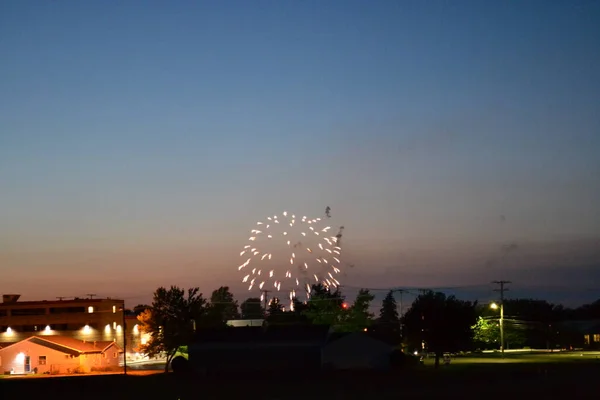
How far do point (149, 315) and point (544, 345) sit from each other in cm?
9035

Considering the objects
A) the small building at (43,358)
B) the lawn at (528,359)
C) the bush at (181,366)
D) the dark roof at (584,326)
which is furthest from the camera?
the dark roof at (584,326)

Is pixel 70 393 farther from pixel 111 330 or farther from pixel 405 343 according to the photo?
pixel 111 330

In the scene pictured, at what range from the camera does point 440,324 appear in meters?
101

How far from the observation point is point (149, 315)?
364 feet

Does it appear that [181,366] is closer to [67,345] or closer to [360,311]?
[67,345]

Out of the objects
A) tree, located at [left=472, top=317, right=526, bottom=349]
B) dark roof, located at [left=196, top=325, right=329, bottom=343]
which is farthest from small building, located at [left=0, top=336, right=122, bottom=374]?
tree, located at [left=472, top=317, right=526, bottom=349]

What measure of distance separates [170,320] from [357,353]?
110 feet

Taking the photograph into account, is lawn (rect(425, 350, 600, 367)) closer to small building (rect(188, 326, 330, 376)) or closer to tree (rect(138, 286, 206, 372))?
small building (rect(188, 326, 330, 376))

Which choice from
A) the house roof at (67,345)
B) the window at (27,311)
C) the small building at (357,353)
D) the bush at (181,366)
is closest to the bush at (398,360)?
the small building at (357,353)

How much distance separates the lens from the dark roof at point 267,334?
3521 inches

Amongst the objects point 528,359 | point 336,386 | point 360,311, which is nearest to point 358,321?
point 360,311

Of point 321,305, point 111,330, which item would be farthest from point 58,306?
point 321,305

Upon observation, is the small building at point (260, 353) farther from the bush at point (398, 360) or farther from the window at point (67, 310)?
the window at point (67, 310)

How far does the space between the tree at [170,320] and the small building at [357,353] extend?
27.2 metres
